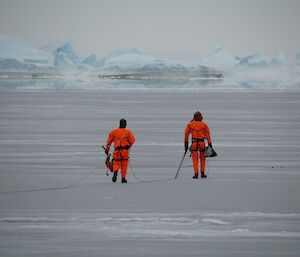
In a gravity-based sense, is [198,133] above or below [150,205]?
above

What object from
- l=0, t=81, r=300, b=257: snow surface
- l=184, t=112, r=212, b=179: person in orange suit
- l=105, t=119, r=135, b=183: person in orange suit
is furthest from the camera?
l=184, t=112, r=212, b=179: person in orange suit

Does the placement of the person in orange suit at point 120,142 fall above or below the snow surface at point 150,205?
above

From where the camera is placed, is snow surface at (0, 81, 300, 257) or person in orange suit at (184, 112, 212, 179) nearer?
snow surface at (0, 81, 300, 257)

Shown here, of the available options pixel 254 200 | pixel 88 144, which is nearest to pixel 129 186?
pixel 254 200

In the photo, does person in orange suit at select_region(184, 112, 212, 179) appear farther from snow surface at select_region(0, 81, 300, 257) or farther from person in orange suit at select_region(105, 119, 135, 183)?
person in orange suit at select_region(105, 119, 135, 183)

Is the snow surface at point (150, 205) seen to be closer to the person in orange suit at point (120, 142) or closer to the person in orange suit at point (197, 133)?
the person in orange suit at point (120, 142)

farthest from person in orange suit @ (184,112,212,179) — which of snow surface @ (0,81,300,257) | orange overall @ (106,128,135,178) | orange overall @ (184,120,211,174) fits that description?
orange overall @ (106,128,135,178)

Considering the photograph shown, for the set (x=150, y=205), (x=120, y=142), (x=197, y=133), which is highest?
(x=197, y=133)

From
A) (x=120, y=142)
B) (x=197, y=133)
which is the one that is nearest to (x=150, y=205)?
(x=120, y=142)

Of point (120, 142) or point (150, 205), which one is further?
point (120, 142)

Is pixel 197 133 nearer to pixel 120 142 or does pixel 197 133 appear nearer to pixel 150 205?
pixel 120 142

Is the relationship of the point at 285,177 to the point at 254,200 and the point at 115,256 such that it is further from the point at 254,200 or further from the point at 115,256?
the point at 115,256

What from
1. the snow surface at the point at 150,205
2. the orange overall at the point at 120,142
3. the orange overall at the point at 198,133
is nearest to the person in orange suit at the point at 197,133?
the orange overall at the point at 198,133

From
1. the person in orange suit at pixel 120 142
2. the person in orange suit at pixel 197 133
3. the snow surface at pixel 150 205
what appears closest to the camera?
the snow surface at pixel 150 205
